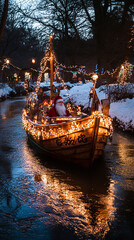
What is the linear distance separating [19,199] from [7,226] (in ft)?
3.82

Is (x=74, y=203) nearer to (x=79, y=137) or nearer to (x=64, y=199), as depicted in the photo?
(x=64, y=199)

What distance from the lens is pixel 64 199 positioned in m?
5.95

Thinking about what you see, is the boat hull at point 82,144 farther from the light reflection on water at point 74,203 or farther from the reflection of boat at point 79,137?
the light reflection on water at point 74,203

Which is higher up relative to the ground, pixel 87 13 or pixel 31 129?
pixel 87 13

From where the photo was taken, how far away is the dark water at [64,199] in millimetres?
4656

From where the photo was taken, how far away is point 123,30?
84.1 ft

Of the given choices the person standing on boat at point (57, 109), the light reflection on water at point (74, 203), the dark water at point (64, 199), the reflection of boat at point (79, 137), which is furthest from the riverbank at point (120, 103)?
the light reflection on water at point (74, 203)

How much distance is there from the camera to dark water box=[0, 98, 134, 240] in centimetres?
466

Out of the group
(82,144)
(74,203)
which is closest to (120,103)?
(82,144)

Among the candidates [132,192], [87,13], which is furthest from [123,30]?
[132,192]

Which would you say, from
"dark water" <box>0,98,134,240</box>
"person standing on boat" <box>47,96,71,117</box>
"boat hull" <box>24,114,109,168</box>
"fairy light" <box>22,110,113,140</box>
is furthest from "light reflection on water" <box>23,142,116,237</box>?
"person standing on boat" <box>47,96,71,117</box>

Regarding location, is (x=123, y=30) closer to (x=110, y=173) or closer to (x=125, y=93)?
(x=125, y=93)

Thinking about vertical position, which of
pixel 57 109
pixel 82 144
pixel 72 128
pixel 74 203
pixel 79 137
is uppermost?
pixel 57 109

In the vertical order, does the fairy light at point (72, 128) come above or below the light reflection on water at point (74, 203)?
above
